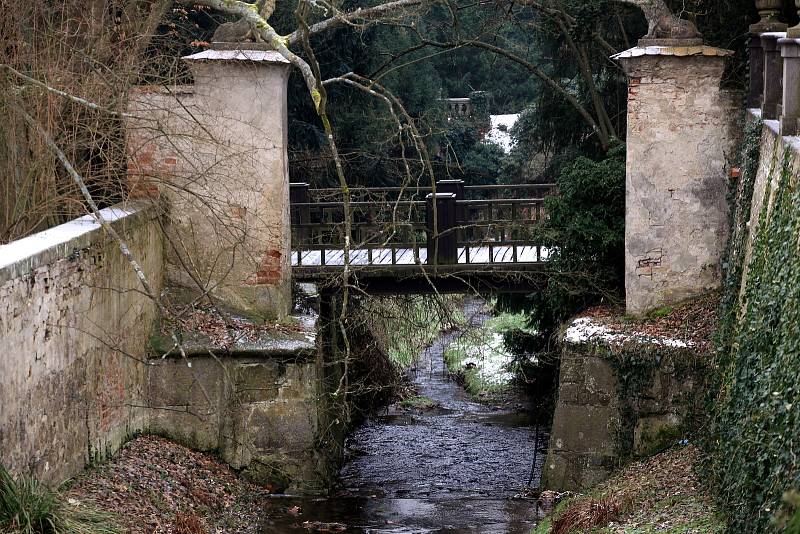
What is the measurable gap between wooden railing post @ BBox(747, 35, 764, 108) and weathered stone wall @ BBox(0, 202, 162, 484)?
6.45 m

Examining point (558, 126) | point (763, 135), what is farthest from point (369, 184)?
point (763, 135)

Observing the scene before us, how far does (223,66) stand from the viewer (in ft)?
39.5

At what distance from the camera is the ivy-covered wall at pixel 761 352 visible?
673cm

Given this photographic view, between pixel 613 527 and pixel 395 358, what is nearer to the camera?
pixel 613 527

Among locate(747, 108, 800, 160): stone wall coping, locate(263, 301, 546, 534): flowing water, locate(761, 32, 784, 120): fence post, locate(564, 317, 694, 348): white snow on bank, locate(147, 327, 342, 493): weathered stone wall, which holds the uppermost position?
locate(761, 32, 784, 120): fence post

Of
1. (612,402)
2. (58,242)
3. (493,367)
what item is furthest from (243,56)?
(493,367)

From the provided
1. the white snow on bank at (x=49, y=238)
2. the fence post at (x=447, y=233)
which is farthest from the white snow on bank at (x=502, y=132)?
the white snow on bank at (x=49, y=238)

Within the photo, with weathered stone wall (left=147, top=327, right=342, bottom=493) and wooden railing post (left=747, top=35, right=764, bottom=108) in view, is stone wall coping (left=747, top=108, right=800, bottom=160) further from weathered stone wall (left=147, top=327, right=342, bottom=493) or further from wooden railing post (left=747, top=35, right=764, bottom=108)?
weathered stone wall (left=147, top=327, right=342, bottom=493)

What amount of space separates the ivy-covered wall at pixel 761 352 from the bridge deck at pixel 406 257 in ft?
12.3

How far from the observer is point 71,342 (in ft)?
30.4

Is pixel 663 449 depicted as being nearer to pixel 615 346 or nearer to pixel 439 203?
pixel 615 346

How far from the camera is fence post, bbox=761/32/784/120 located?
10.4 meters

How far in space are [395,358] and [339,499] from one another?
307 inches

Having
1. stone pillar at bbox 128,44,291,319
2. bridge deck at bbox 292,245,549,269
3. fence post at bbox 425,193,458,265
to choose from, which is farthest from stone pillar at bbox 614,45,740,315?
stone pillar at bbox 128,44,291,319
